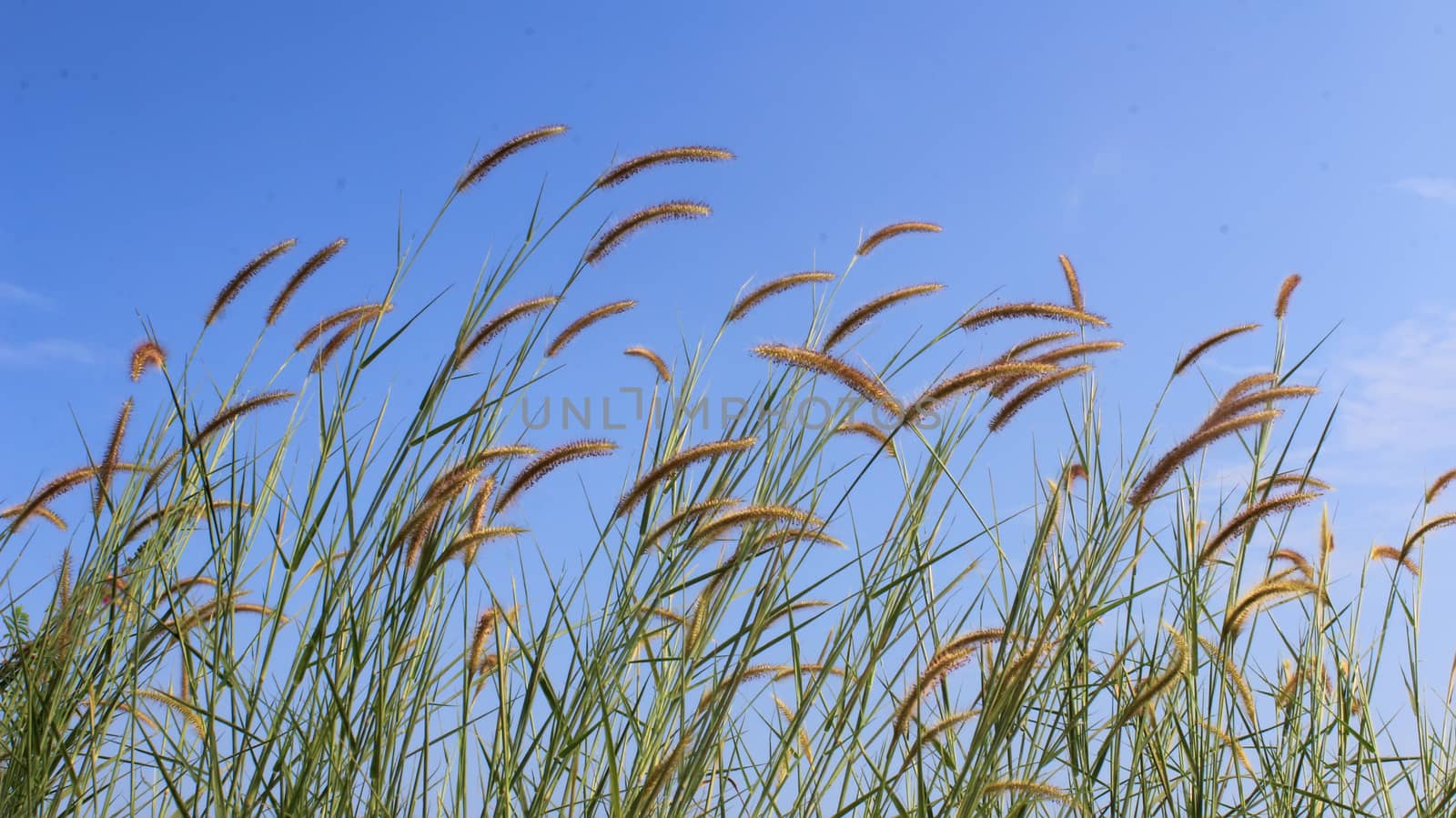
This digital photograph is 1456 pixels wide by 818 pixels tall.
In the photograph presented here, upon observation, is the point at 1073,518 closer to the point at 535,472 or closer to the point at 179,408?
the point at 535,472

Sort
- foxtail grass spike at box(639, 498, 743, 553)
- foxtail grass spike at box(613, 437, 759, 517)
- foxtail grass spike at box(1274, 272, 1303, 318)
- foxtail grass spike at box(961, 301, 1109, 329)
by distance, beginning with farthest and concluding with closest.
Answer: foxtail grass spike at box(1274, 272, 1303, 318), foxtail grass spike at box(961, 301, 1109, 329), foxtail grass spike at box(639, 498, 743, 553), foxtail grass spike at box(613, 437, 759, 517)

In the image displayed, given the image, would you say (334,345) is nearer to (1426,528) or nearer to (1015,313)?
(1015,313)

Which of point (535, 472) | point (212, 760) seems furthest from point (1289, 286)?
point (212, 760)

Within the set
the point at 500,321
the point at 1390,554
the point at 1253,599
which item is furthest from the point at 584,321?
the point at 1390,554

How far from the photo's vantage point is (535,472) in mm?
1672

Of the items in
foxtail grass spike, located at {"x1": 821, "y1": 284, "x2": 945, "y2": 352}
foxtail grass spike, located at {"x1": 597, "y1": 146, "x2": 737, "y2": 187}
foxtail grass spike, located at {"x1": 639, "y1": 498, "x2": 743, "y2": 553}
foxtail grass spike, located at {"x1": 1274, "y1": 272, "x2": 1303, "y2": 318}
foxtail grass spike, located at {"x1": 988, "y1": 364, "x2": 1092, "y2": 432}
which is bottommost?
foxtail grass spike, located at {"x1": 639, "y1": 498, "x2": 743, "y2": 553}

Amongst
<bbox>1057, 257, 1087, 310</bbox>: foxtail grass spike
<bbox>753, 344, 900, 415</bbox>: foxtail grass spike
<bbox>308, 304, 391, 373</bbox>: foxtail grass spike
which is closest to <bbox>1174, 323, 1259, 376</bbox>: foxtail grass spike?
<bbox>1057, 257, 1087, 310</bbox>: foxtail grass spike

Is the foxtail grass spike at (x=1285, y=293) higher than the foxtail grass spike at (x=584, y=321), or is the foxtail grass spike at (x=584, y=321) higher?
the foxtail grass spike at (x=1285, y=293)

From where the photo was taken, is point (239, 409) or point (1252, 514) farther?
point (239, 409)

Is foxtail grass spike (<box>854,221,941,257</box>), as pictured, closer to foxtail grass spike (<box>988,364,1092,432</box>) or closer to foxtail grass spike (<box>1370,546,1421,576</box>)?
foxtail grass spike (<box>988,364,1092,432</box>)

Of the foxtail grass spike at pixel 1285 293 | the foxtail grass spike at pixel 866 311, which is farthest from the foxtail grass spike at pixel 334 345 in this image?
the foxtail grass spike at pixel 1285 293

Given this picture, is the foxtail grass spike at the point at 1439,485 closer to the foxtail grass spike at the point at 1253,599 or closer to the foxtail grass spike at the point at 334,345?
the foxtail grass spike at the point at 1253,599

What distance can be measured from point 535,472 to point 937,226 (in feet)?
3.55

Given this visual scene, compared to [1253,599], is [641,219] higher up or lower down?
higher up
